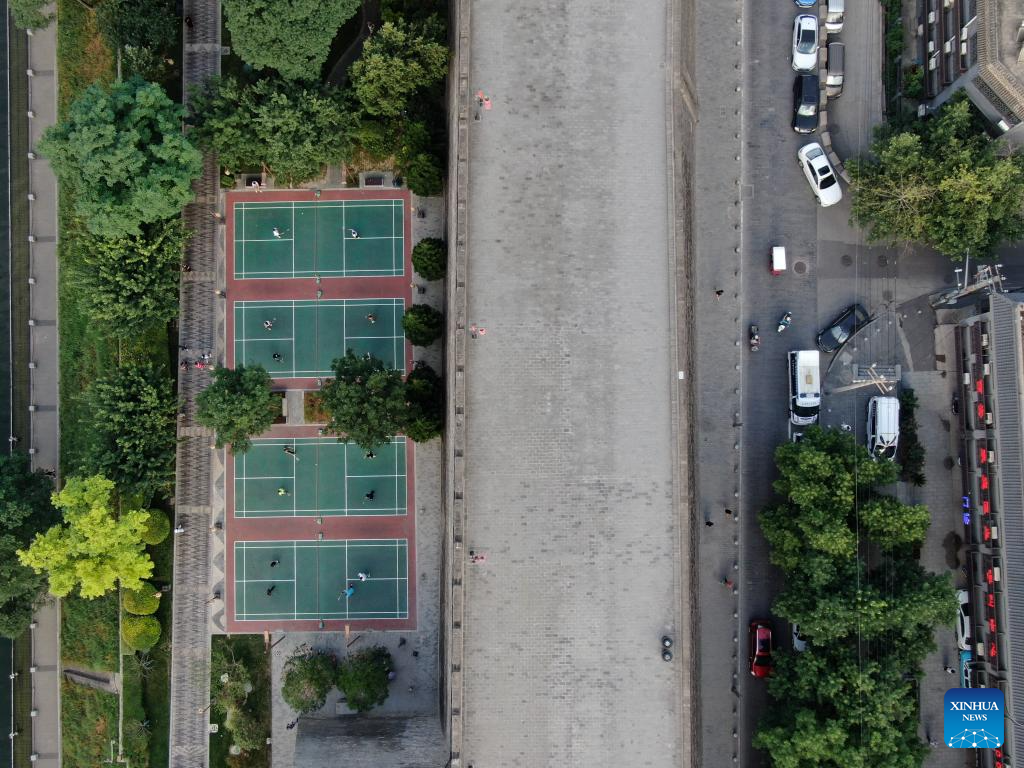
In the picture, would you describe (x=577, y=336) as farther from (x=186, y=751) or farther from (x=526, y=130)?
(x=186, y=751)

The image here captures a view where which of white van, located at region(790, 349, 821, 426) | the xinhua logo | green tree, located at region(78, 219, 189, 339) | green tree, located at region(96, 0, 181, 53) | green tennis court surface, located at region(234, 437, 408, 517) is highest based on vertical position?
green tree, located at region(96, 0, 181, 53)

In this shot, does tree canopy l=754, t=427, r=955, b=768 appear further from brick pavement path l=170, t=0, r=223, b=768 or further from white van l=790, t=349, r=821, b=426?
brick pavement path l=170, t=0, r=223, b=768

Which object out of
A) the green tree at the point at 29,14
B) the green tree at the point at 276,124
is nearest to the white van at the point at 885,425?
the green tree at the point at 276,124

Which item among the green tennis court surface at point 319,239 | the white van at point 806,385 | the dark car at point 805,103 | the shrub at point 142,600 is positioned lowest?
the shrub at point 142,600

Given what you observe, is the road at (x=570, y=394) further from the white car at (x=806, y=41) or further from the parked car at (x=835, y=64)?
the parked car at (x=835, y=64)

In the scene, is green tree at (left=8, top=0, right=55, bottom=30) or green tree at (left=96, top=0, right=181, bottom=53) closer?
green tree at (left=8, top=0, right=55, bottom=30)

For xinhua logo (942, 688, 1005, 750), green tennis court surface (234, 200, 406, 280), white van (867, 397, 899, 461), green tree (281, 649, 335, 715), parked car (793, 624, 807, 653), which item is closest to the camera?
xinhua logo (942, 688, 1005, 750)

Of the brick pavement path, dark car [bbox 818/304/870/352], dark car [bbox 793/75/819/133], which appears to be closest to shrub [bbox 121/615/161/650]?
the brick pavement path
